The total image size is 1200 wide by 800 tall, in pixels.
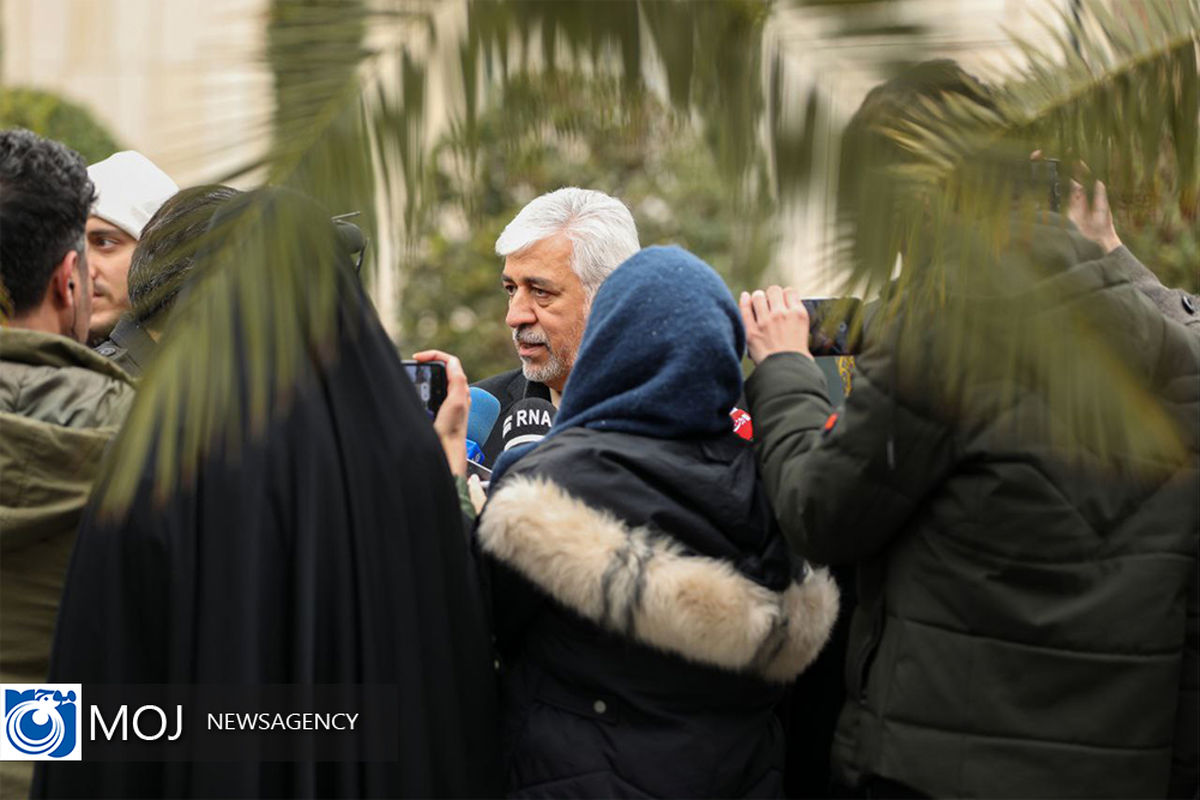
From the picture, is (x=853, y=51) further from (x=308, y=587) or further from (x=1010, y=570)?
(x=308, y=587)

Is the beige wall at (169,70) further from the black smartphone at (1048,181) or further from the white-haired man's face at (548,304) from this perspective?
the white-haired man's face at (548,304)

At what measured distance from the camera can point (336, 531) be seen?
2.32m

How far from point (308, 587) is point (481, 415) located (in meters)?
1.61

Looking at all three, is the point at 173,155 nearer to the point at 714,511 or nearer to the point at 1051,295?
the point at 1051,295

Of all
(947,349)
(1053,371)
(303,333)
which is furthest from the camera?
(947,349)

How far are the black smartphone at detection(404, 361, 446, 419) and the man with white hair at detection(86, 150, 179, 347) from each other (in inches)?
46.9

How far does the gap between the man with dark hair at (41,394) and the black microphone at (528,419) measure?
4.24 ft

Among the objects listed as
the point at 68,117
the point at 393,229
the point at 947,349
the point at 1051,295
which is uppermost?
the point at 393,229

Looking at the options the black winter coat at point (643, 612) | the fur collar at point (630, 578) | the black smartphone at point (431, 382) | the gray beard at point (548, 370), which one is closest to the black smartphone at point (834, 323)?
the black winter coat at point (643, 612)

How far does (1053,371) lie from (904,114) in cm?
49

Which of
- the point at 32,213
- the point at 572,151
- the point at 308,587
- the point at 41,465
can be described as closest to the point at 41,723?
the point at 41,465

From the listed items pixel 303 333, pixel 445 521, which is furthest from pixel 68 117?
pixel 303 333

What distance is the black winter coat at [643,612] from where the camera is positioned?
92.7 inches

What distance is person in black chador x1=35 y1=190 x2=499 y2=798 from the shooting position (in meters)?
2.24
